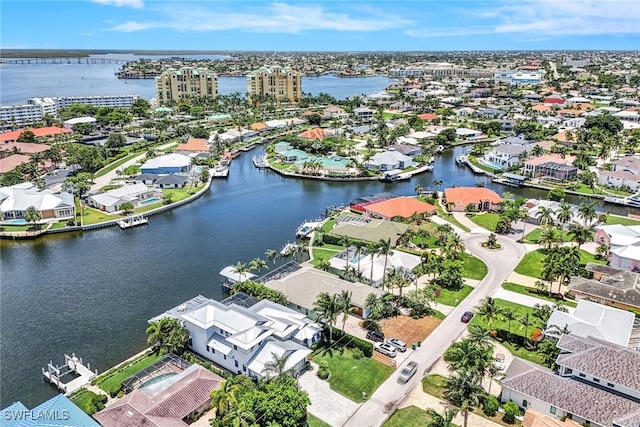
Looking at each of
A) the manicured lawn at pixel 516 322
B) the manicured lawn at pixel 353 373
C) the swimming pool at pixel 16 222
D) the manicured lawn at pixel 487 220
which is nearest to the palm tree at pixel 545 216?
the manicured lawn at pixel 487 220

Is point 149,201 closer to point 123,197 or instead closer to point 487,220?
point 123,197

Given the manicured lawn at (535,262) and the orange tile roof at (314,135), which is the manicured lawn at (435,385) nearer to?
the manicured lawn at (535,262)

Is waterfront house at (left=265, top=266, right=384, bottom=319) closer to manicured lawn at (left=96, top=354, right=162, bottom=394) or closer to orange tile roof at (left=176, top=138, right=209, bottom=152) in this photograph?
manicured lawn at (left=96, top=354, right=162, bottom=394)

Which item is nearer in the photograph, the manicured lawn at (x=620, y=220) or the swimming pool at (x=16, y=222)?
the manicured lawn at (x=620, y=220)

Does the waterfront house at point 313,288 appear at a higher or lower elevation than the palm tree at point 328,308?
lower

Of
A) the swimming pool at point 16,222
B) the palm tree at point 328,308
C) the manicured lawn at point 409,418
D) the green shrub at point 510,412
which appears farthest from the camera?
the swimming pool at point 16,222

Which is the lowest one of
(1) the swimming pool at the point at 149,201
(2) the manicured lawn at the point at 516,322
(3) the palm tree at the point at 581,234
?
(2) the manicured lawn at the point at 516,322

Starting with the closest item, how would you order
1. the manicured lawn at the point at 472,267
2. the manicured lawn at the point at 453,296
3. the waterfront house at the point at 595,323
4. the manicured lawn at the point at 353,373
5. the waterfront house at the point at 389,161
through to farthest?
the manicured lawn at the point at 353,373
the waterfront house at the point at 595,323
the manicured lawn at the point at 453,296
the manicured lawn at the point at 472,267
the waterfront house at the point at 389,161
